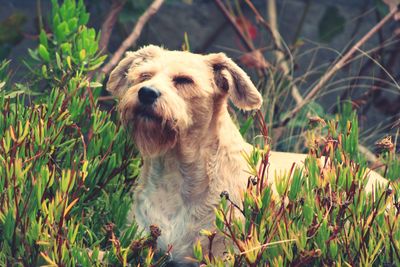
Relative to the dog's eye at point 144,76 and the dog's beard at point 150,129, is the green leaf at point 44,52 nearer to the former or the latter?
the dog's eye at point 144,76

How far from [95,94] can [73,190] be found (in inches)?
36.3

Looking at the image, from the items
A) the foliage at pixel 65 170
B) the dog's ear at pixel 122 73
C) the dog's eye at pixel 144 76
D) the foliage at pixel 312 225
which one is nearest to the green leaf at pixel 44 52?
the foliage at pixel 65 170

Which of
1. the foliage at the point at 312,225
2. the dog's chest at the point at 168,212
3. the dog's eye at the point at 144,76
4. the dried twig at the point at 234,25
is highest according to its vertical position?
the dried twig at the point at 234,25

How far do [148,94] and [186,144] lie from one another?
39 cm

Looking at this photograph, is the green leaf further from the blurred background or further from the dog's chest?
the blurred background

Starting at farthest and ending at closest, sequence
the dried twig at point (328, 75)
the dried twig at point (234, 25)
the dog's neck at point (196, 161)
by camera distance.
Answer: the dried twig at point (234, 25) → the dried twig at point (328, 75) → the dog's neck at point (196, 161)

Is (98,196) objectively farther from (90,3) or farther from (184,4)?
(184,4)

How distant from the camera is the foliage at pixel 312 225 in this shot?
137 inches

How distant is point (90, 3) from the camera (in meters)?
7.04

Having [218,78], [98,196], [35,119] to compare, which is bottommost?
[98,196]

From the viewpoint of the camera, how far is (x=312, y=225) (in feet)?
11.6

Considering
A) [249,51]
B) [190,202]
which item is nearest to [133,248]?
[190,202]

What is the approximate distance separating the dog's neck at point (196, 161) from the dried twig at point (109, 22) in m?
2.03

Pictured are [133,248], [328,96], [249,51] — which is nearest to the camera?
[133,248]
